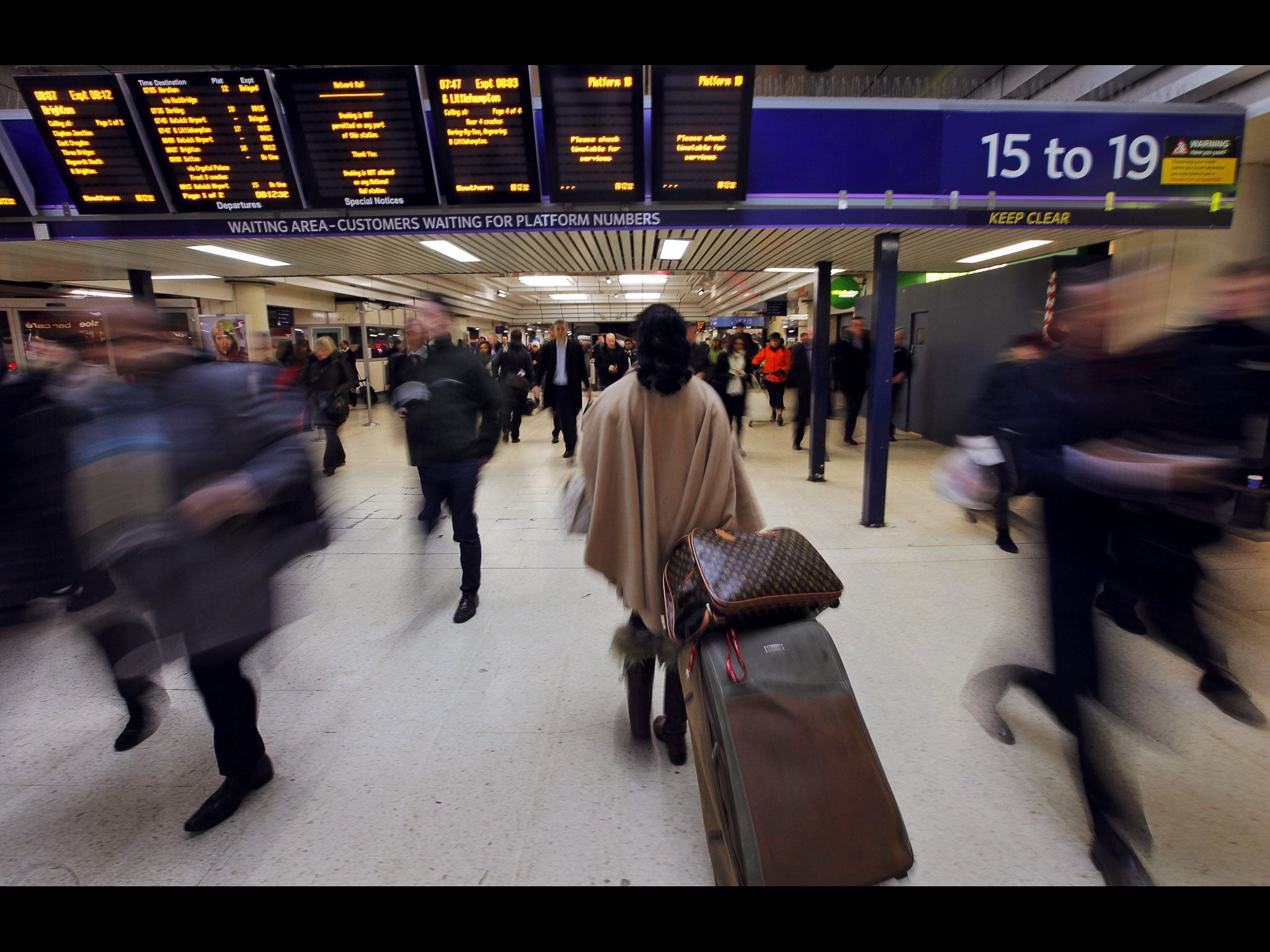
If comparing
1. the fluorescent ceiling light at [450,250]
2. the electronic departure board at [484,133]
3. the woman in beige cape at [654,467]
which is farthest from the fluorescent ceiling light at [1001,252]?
the woman in beige cape at [654,467]

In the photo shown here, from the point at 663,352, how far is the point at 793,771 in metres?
1.37

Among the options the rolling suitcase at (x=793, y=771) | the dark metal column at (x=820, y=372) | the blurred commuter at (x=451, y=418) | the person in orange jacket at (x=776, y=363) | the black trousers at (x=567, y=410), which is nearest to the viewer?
the rolling suitcase at (x=793, y=771)

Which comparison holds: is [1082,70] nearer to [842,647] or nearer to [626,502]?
[842,647]

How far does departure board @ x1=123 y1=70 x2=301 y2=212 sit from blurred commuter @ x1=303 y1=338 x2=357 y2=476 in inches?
143

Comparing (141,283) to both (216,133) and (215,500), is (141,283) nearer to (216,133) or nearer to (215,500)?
(216,133)

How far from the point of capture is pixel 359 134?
4.73 meters

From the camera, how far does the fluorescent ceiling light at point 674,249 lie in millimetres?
6439

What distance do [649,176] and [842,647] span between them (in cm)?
377

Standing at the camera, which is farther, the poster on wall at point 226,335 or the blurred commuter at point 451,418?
the poster on wall at point 226,335

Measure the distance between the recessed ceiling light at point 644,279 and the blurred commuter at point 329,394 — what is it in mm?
11122

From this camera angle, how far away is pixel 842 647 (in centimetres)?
349

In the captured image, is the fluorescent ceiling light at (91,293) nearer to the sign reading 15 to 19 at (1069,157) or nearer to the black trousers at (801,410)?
the black trousers at (801,410)

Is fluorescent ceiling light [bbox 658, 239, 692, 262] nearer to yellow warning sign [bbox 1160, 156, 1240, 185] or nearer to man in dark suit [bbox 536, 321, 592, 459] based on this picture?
man in dark suit [bbox 536, 321, 592, 459]

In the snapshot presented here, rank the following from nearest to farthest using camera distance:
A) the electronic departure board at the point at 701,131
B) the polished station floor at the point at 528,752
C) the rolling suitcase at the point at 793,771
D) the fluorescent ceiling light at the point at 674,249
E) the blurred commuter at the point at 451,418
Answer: the rolling suitcase at the point at 793,771 → the polished station floor at the point at 528,752 → the blurred commuter at the point at 451,418 → the electronic departure board at the point at 701,131 → the fluorescent ceiling light at the point at 674,249
